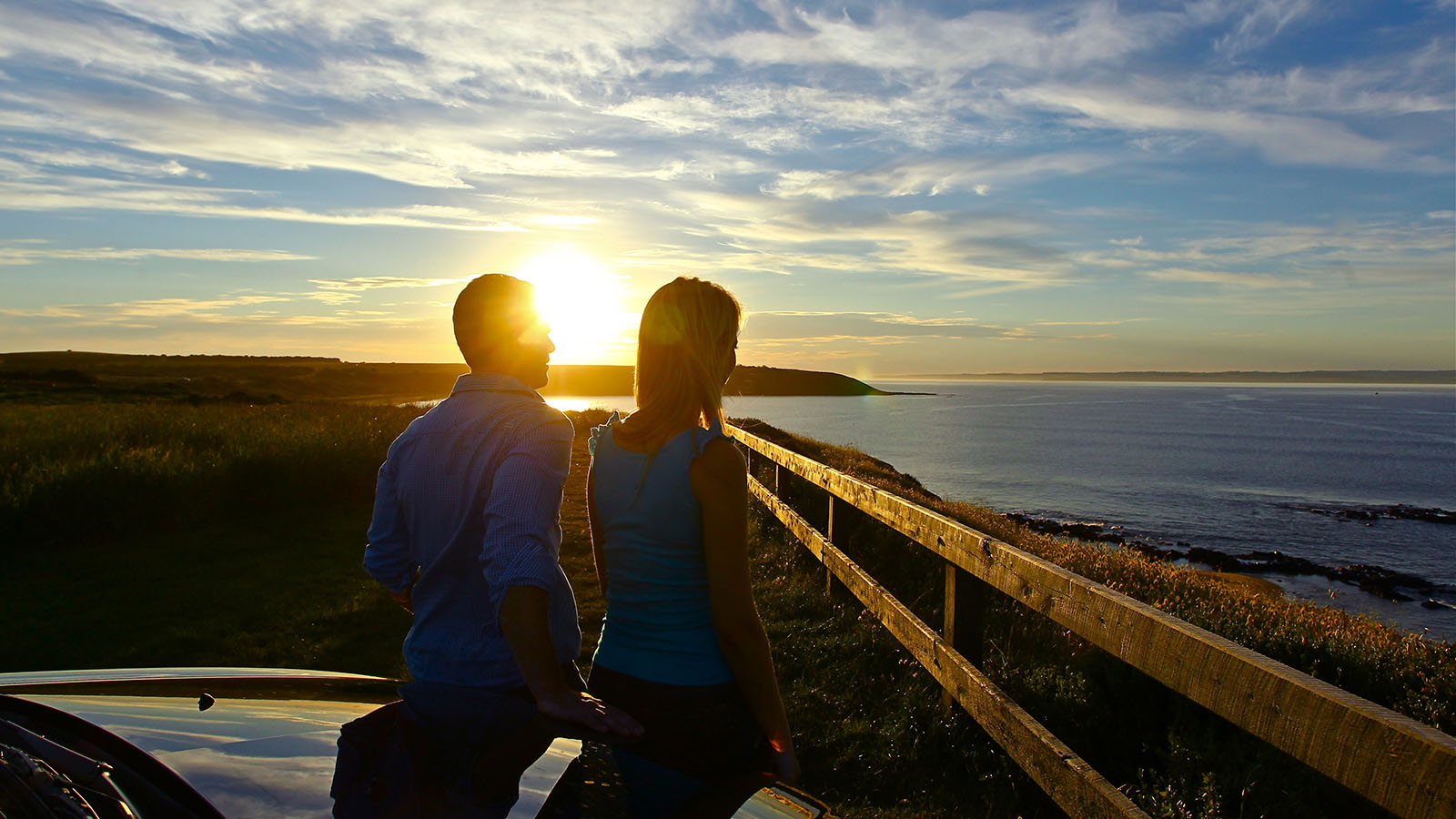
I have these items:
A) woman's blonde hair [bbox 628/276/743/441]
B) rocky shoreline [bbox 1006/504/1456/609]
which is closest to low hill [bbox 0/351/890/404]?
woman's blonde hair [bbox 628/276/743/441]

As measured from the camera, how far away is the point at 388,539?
245cm

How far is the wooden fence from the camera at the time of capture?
1679mm

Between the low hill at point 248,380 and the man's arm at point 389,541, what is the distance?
1.28m

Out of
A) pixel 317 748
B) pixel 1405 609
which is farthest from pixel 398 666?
pixel 1405 609

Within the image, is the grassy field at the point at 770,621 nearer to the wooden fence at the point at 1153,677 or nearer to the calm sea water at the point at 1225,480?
the wooden fence at the point at 1153,677

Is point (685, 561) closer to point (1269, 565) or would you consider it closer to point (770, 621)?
point (770, 621)

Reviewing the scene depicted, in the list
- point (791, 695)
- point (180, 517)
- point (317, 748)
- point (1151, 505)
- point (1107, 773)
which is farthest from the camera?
point (1151, 505)

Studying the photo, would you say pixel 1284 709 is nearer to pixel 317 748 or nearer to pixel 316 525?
pixel 317 748

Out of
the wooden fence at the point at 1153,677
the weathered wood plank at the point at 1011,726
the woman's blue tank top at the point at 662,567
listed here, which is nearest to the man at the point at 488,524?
the woman's blue tank top at the point at 662,567

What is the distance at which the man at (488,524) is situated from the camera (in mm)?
2025

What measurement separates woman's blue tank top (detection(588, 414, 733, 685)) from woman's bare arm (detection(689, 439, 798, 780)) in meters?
0.05

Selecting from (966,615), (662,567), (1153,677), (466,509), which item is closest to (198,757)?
(466,509)

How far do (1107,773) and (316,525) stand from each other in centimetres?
1027

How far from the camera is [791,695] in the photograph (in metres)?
5.20
